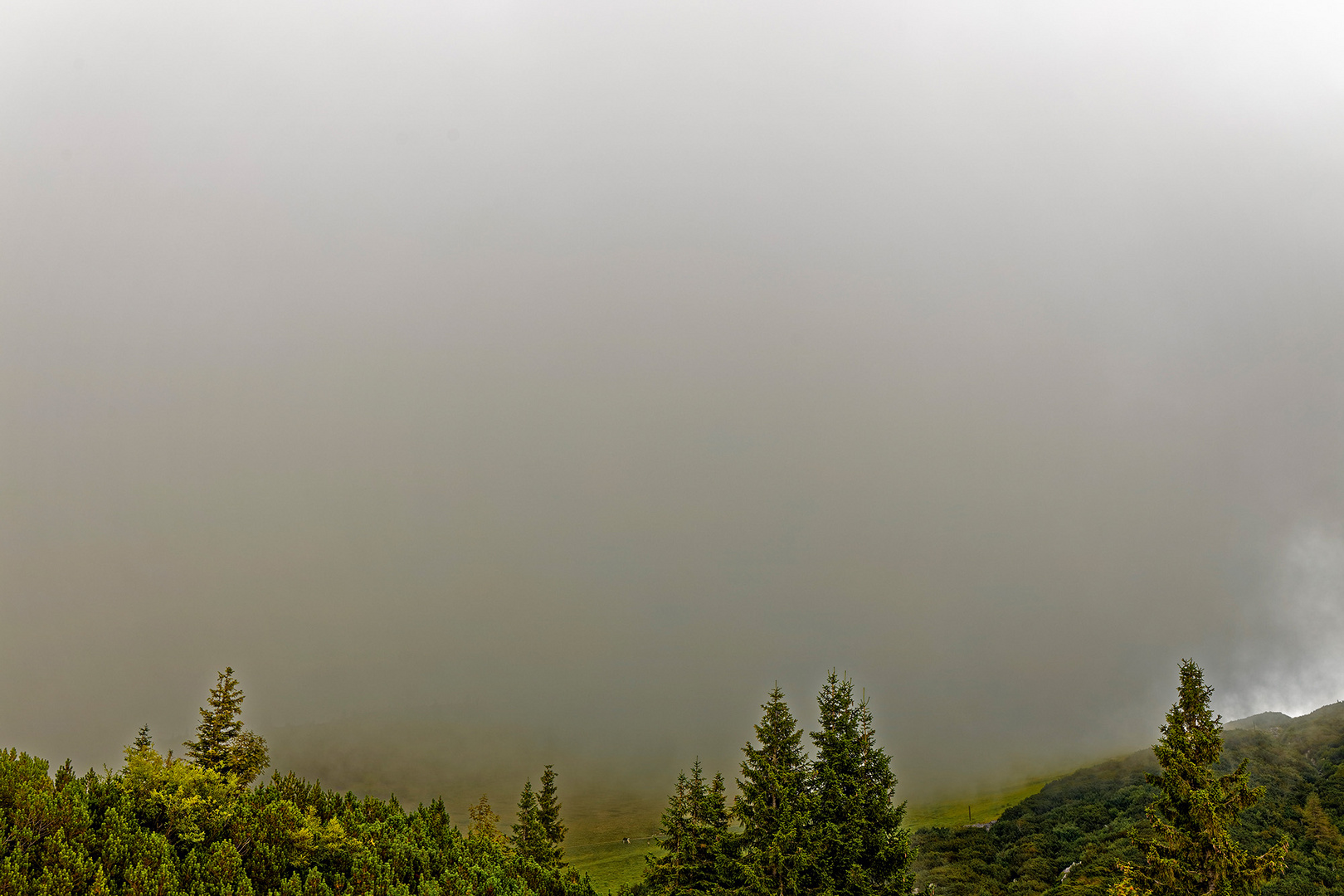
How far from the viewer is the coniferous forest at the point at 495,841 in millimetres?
16453

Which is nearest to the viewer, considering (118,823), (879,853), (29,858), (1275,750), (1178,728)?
(29,858)

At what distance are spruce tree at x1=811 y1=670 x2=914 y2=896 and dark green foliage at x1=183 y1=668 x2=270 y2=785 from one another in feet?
139

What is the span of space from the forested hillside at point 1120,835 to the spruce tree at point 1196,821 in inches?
2561

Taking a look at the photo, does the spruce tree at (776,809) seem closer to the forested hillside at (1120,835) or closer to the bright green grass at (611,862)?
the forested hillside at (1120,835)

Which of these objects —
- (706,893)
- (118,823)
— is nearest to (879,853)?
(706,893)

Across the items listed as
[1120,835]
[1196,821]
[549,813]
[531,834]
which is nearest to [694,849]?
[1196,821]

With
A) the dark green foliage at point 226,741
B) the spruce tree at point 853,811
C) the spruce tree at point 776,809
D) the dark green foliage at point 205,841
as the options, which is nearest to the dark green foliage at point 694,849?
the spruce tree at point 776,809

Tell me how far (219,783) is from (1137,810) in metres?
193

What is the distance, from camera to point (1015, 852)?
146 meters

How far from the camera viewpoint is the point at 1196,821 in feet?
87.4

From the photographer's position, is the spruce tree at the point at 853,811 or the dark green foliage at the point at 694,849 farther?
the dark green foliage at the point at 694,849

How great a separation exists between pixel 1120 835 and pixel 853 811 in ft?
462

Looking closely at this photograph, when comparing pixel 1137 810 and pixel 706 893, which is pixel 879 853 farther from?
pixel 1137 810

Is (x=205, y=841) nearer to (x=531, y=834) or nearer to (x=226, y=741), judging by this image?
(x=226, y=741)
